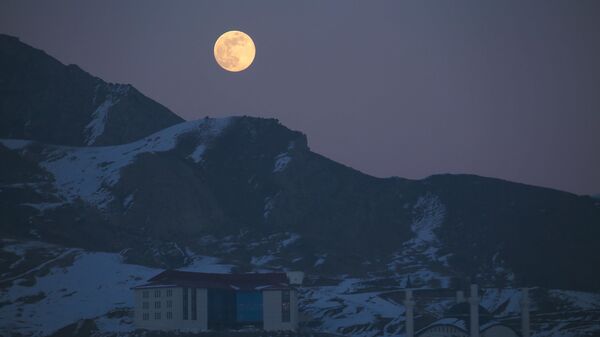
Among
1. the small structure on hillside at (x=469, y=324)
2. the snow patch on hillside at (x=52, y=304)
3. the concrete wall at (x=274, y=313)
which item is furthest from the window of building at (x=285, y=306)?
the snow patch on hillside at (x=52, y=304)

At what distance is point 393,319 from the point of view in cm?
18488

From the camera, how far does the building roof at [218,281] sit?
555ft

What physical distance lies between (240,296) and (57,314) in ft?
106

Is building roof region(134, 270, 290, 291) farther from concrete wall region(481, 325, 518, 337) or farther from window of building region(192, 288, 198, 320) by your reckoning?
concrete wall region(481, 325, 518, 337)

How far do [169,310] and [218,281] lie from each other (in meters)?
12.5

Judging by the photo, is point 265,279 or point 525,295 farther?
point 265,279

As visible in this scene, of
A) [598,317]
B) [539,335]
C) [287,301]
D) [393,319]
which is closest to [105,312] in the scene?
[287,301]

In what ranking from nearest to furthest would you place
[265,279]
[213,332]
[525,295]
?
[525,295] → [213,332] → [265,279]

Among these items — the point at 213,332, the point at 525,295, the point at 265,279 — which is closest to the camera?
the point at 525,295

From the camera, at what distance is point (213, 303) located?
172 metres

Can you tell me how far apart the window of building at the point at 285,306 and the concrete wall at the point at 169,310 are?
11.0 meters

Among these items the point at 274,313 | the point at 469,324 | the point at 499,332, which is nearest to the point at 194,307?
the point at 274,313

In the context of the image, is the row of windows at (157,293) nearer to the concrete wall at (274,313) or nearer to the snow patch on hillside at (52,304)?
the concrete wall at (274,313)

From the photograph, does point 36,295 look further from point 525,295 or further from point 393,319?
point 525,295
